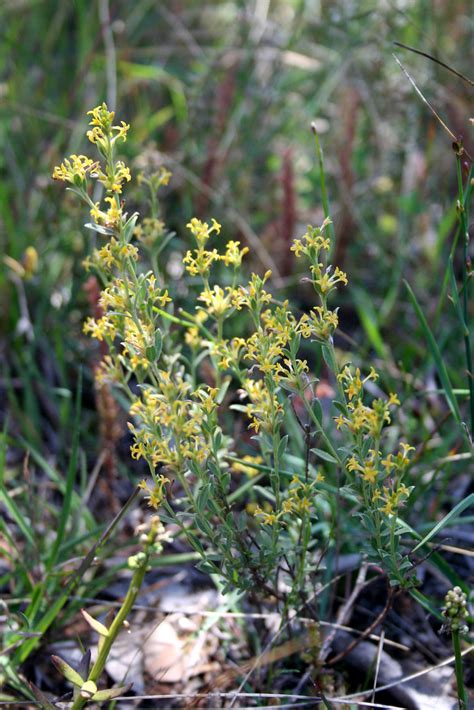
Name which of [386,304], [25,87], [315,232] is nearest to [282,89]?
[25,87]

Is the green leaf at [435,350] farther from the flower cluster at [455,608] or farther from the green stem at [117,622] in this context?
the green stem at [117,622]

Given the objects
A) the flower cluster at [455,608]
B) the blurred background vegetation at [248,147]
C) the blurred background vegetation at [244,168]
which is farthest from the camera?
the blurred background vegetation at [248,147]

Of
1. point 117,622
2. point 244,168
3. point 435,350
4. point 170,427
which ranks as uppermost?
point 244,168

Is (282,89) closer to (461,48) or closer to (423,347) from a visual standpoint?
(461,48)

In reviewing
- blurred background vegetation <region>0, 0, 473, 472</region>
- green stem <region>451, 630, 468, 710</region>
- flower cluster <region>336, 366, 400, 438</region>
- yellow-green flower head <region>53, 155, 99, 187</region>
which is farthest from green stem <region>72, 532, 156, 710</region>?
blurred background vegetation <region>0, 0, 473, 472</region>

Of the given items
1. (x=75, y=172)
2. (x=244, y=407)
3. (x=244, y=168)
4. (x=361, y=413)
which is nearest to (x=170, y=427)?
(x=244, y=407)

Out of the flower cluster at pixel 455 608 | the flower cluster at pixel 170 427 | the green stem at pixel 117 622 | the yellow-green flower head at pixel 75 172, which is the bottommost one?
the green stem at pixel 117 622

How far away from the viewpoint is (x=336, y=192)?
11.3 feet

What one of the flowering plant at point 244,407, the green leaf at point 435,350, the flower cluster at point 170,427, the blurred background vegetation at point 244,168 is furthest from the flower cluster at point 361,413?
the blurred background vegetation at point 244,168

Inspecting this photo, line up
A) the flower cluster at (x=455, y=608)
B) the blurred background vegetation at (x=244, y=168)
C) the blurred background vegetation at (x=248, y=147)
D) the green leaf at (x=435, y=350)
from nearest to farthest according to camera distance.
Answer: the flower cluster at (x=455, y=608), the green leaf at (x=435, y=350), the blurred background vegetation at (x=244, y=168), the blurred background vegetation at (x=248, y=147)

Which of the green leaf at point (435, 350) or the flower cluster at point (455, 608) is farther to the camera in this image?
the green leaf at point (435, 350)

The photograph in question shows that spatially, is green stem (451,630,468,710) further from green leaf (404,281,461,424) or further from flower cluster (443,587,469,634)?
green leaf (404,281,461,424)

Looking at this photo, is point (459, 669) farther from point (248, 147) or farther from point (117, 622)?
point (248, 147)

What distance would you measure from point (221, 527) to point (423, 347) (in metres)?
1.36
